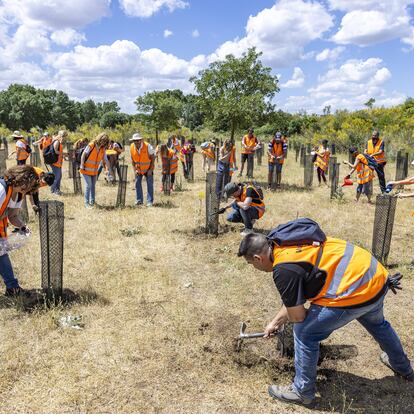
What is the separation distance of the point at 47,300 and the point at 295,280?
3.11 meters

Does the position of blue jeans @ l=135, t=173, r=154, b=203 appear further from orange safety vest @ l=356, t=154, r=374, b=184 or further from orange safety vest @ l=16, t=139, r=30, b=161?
orange safety vest @ l=356, t=154, r=374, b=184

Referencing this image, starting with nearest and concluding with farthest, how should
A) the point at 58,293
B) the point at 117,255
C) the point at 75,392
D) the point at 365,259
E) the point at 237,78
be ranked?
the point at 365,259 < the point at 75,392 < the point at 58,293 < the point at 117,255 < the point at 237,78

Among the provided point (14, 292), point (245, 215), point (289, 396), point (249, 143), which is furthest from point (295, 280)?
point (249, 143)

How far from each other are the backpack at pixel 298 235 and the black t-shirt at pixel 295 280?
0.49 feet

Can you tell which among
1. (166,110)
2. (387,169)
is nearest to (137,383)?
(387,169)

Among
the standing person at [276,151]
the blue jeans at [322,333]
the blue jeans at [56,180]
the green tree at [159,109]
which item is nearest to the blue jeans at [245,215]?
the blue jeans at [322,333]

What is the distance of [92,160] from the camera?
8477 millimetres

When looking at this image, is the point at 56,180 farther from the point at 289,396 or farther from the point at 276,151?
the point at 289,396

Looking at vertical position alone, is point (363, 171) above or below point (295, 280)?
above

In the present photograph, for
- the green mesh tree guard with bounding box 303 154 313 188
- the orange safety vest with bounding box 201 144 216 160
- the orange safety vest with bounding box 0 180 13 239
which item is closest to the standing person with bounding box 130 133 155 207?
the orange safety vest with bounding box 201 144 216 160

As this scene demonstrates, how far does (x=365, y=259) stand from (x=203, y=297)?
2.58 metres

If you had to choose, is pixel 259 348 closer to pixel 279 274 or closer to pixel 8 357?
pixel 279 274

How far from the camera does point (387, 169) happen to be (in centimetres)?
1756

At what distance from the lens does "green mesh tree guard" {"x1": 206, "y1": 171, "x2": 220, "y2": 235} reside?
22.3 ft
